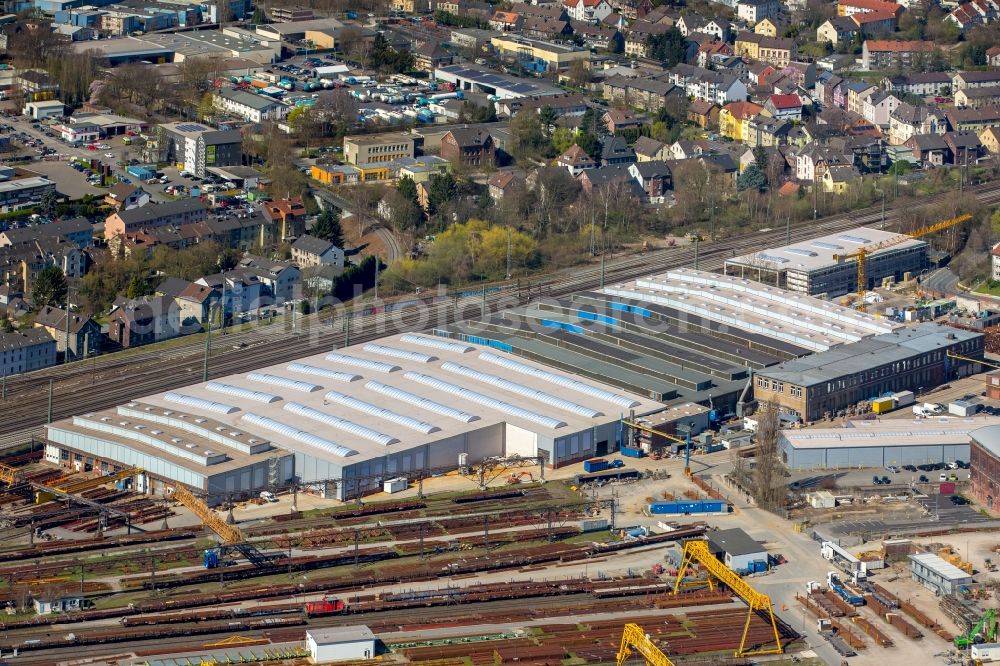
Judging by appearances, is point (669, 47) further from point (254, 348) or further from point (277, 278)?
point (254, 348)

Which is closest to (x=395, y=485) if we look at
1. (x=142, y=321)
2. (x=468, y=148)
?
(x=142, y=321)

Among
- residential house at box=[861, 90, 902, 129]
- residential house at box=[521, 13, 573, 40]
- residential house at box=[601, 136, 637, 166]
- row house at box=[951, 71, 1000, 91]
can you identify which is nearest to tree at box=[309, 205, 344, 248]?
residential house at box=[601, 136, 637, 166]

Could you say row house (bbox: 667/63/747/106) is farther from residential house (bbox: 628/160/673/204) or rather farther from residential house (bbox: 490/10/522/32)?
residential house (bbox: 490/10/522/32)

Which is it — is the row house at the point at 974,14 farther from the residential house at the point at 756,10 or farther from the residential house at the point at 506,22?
the residential house at the point at 506,22

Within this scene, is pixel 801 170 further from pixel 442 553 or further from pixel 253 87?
pixel 442 553

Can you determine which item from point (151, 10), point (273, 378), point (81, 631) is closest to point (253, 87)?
point (151, 10)

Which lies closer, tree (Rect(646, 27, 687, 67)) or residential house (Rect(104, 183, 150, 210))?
residential house (Rect(104, 183, 150, 210))
